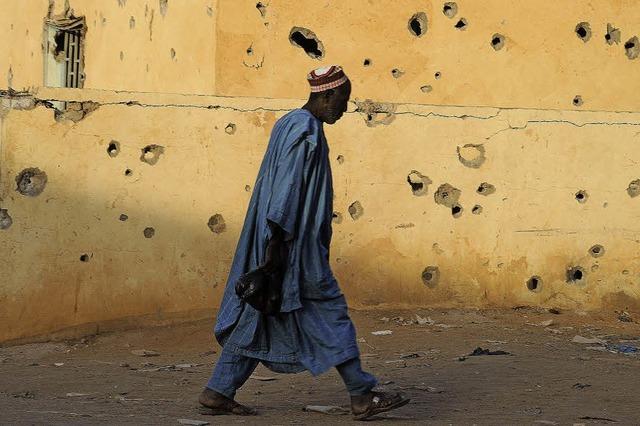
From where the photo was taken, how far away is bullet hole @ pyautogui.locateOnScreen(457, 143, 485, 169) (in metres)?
7.65

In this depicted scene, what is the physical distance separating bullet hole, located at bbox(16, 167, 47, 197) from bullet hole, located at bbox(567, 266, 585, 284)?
3.33 metres

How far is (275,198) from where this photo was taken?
463cm

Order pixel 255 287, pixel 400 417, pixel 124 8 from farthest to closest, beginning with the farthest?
1. pixel 124 8
2. pixel 400 417
3. pixel 255 287

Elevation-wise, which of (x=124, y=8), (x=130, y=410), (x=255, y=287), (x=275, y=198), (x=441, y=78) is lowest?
(x=130, y=410)

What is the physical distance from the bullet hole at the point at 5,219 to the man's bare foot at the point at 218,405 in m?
A: 2.59

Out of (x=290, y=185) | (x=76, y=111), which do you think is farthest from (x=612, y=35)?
(x=290, y=185)

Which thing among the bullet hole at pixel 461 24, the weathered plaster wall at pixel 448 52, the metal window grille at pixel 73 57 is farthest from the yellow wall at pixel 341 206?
the metal window grille at pixel 73 57

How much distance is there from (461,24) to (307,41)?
51.1 inches

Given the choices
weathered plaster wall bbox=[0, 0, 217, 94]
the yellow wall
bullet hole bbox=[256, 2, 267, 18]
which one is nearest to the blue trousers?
the yellow wall

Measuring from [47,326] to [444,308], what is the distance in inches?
96.0

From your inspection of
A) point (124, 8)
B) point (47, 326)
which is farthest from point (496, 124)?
point (124, 8)

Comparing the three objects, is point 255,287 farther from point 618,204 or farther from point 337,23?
point 337,23

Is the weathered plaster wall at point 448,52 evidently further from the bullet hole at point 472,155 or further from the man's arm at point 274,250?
the man's arm at point 274,250

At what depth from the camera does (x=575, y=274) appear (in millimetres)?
7797
